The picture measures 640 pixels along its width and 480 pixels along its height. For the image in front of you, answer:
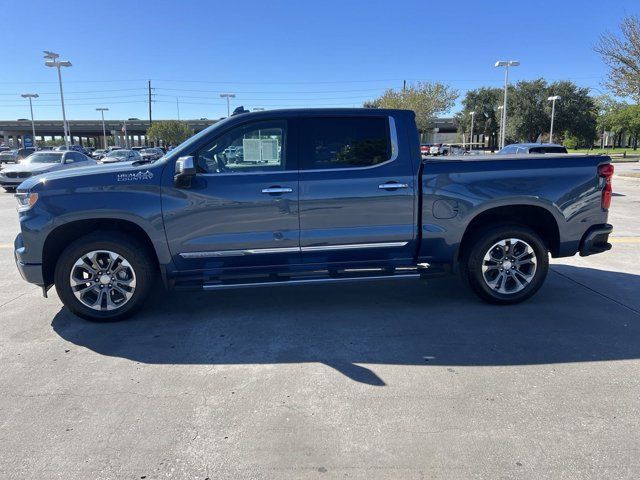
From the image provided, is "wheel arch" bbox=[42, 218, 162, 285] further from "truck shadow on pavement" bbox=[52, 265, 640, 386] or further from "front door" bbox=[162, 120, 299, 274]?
"truck shadow on pavement" bbox=[52, 265, 640, 386]

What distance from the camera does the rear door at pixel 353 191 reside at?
4.71 meters

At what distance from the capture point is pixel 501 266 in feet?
16.6

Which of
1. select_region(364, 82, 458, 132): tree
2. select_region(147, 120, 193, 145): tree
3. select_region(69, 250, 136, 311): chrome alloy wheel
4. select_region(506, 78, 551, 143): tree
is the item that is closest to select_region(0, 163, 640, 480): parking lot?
select_region(69, 250, 136, 311): chrome alloy wheel

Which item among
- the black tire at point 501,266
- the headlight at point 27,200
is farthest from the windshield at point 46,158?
the black tire at point 501,266

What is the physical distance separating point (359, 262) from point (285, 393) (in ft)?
6.10

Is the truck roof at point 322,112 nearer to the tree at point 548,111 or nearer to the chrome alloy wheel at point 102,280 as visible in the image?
the chrome alloy wheel at point 102,280

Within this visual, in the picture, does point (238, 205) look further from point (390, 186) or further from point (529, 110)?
point (529, 110)

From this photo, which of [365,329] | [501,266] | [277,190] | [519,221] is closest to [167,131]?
[277,190]

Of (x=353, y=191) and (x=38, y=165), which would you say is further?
(x=38, y=165)

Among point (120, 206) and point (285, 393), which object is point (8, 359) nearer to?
point (120, 206)

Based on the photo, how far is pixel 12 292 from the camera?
5.89 m

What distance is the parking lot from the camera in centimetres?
271

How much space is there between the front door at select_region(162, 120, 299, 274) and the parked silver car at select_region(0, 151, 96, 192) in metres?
15.5

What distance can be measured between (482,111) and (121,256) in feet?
244
